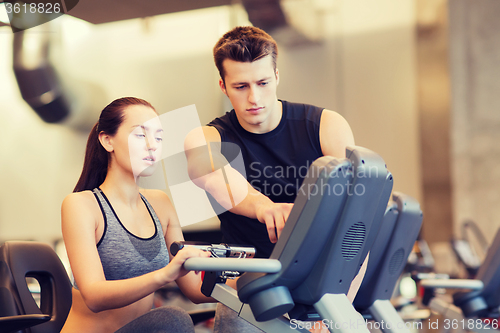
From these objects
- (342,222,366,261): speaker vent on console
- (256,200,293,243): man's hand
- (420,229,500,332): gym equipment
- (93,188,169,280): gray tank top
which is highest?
(256,200,293,243): man's hand

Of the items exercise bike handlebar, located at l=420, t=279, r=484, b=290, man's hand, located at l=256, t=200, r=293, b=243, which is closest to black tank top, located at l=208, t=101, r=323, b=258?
man's hand, located at l=256, t=200, r=293, b=243

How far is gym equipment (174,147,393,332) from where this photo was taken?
0.97 m

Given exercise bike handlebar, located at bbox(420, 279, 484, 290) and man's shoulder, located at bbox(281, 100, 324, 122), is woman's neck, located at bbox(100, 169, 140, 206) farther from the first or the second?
exercise bike handlebar, located at bbox(420, 279, 484, 290)

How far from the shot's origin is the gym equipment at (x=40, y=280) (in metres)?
1.39

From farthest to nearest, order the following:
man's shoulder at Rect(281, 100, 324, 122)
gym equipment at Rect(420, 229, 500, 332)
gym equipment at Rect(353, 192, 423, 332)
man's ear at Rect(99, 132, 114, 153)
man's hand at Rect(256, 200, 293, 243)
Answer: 1. gym equipment at Rect(420, 229, 500, 332)
2. gym equipment at Rect(353, 192, 423, 332)
3. man's shoulder at Rect(281, 100, 324, 122)
4. man's ear at Rect(99, 132, 114, 153)
5. man's hand at Rect(256, 200, 293, 243)

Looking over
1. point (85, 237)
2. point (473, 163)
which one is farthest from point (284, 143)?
point (473, 163)

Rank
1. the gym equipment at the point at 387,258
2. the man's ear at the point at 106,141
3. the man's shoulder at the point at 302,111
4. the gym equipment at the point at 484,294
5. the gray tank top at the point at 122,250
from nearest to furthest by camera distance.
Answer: the gray tank top at the point at 122,250 < the man's ear at the point at 106,141 < the man's shoulder at the point at 302,111 < the gym equipment at the point at 387,258 < the gym equipment at the point at 484,294

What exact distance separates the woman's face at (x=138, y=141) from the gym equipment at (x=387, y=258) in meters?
0.94

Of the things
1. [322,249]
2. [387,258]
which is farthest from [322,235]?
[387,258]

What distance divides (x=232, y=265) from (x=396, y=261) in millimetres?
1129

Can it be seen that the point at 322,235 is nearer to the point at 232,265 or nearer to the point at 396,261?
the point at 232,265

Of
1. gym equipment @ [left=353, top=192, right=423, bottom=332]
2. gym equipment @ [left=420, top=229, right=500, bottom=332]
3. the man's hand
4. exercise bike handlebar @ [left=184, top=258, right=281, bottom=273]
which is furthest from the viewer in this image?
gym equipment @ [left=420, top=229, right=500, bottom=332]

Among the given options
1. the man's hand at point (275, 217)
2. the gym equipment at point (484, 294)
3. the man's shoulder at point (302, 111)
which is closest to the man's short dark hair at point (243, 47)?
the man's shoulder at point (302, 111)

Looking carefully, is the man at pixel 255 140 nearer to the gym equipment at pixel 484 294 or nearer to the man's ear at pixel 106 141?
the man's ear at pixel 106 141
